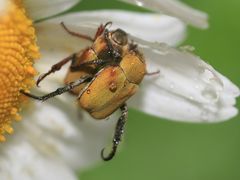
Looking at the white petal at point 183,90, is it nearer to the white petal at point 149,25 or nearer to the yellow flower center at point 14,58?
the white petal at point 149,25

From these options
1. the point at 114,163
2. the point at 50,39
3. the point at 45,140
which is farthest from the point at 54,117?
the point at 114,163

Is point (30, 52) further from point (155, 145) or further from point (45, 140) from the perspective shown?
point (155, 145)

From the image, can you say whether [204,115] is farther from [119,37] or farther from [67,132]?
[67,132]

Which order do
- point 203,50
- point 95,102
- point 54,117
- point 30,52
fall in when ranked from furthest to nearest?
point 203,50 < point 54,117 < point 30,52 < point 95,102

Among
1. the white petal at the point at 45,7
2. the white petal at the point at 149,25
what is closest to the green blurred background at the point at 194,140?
the white petal at the point at 149,25

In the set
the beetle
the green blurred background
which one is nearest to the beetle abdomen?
the beetle

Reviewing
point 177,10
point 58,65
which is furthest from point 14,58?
point 177,10

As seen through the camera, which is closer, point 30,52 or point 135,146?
point 30,52
